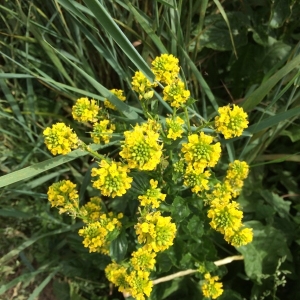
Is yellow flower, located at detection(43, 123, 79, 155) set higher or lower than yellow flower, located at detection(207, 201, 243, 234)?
higher

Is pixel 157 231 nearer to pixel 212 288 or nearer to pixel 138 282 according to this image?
pixel 138 282

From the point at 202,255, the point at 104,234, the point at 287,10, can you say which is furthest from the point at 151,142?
the point at 287,10

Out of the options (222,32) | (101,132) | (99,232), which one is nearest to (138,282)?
(99,232)

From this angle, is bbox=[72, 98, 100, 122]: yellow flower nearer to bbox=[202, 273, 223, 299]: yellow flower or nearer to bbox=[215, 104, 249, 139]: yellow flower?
bbox=[215, 104, 249, 139]: yellow flower

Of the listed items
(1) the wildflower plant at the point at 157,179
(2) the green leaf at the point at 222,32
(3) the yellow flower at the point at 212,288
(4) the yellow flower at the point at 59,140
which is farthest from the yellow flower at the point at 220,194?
(2) the green leaf at the point at 222,32

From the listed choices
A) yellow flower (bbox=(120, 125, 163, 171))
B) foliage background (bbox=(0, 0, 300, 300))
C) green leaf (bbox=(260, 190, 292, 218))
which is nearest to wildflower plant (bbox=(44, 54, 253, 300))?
yellow flower (bbox=(120, 125, 163, 171))

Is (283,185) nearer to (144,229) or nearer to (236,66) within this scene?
(236,66)

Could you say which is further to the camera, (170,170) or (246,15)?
(246,15)
